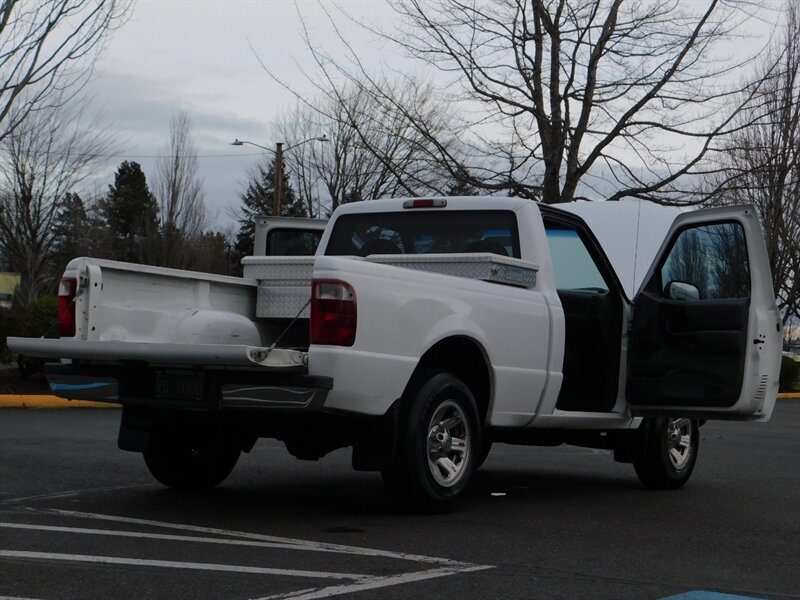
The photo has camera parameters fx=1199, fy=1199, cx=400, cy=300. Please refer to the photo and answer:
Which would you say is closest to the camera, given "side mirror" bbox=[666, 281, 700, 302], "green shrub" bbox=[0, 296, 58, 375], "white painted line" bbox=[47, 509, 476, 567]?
"white painted line" bbox=[47, 509, 476, 567]

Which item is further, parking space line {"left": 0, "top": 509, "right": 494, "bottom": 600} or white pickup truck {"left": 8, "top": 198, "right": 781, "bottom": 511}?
white pickup truck {"left": 8, "top": 198, "right": 781, "bottom": 511}

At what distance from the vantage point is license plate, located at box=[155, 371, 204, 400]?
638cm

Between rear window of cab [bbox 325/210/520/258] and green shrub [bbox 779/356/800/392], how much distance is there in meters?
22.2

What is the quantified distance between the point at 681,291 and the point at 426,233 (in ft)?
5.91

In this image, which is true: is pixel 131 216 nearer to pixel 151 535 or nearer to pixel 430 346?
pixel 430 346

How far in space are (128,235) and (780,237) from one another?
4366cm

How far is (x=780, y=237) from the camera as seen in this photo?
115 ft

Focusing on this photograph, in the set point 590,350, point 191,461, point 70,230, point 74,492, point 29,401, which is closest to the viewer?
point 74,492

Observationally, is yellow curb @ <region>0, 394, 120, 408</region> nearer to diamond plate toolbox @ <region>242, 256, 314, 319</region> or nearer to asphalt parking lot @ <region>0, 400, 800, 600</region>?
asphalt parking lot @ <region>0, 400, 800, 600</region>

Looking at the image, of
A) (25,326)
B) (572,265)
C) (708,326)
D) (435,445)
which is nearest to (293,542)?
(435,445)

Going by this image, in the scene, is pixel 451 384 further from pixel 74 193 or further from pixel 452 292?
pixel 74 193

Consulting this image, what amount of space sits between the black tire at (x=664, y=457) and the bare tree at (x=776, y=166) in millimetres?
6953

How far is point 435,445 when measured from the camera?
6.96 meters

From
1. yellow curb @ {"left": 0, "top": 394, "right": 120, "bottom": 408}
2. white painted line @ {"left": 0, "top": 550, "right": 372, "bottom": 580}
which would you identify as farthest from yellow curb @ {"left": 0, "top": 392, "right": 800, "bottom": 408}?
white painted line @ {"left": 0, "top": 550, "right": 372, "bottom": 580}
